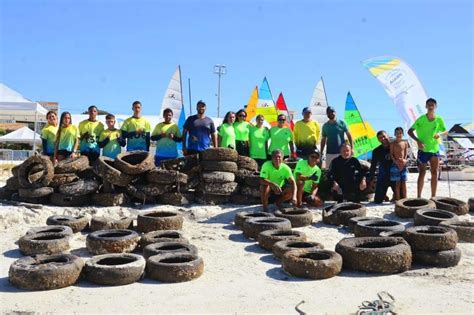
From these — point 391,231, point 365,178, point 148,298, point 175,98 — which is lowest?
point 148,298

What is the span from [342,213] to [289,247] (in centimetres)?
249

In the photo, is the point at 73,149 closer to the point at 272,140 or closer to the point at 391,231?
the point at 272,140

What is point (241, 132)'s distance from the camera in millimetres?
10836

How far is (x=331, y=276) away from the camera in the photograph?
5512 mm

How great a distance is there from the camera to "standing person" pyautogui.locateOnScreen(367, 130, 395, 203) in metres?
9.73

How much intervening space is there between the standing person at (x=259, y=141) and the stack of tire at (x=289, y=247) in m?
2.64

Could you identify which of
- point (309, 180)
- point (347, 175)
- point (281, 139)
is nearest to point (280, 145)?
point (281, 139)

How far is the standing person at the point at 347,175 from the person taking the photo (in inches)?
380

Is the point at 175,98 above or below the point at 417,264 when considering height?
above

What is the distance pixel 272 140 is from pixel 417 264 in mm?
5191

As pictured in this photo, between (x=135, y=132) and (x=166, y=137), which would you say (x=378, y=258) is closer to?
(x=166, y=137)

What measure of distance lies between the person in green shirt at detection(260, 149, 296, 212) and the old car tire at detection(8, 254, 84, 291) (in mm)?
4701

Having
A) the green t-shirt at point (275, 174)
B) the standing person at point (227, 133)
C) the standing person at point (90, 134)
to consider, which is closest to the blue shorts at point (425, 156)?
the green t-shirt at point (275, 174)

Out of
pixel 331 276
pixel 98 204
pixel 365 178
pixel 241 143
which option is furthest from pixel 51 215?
pixel 365 178
